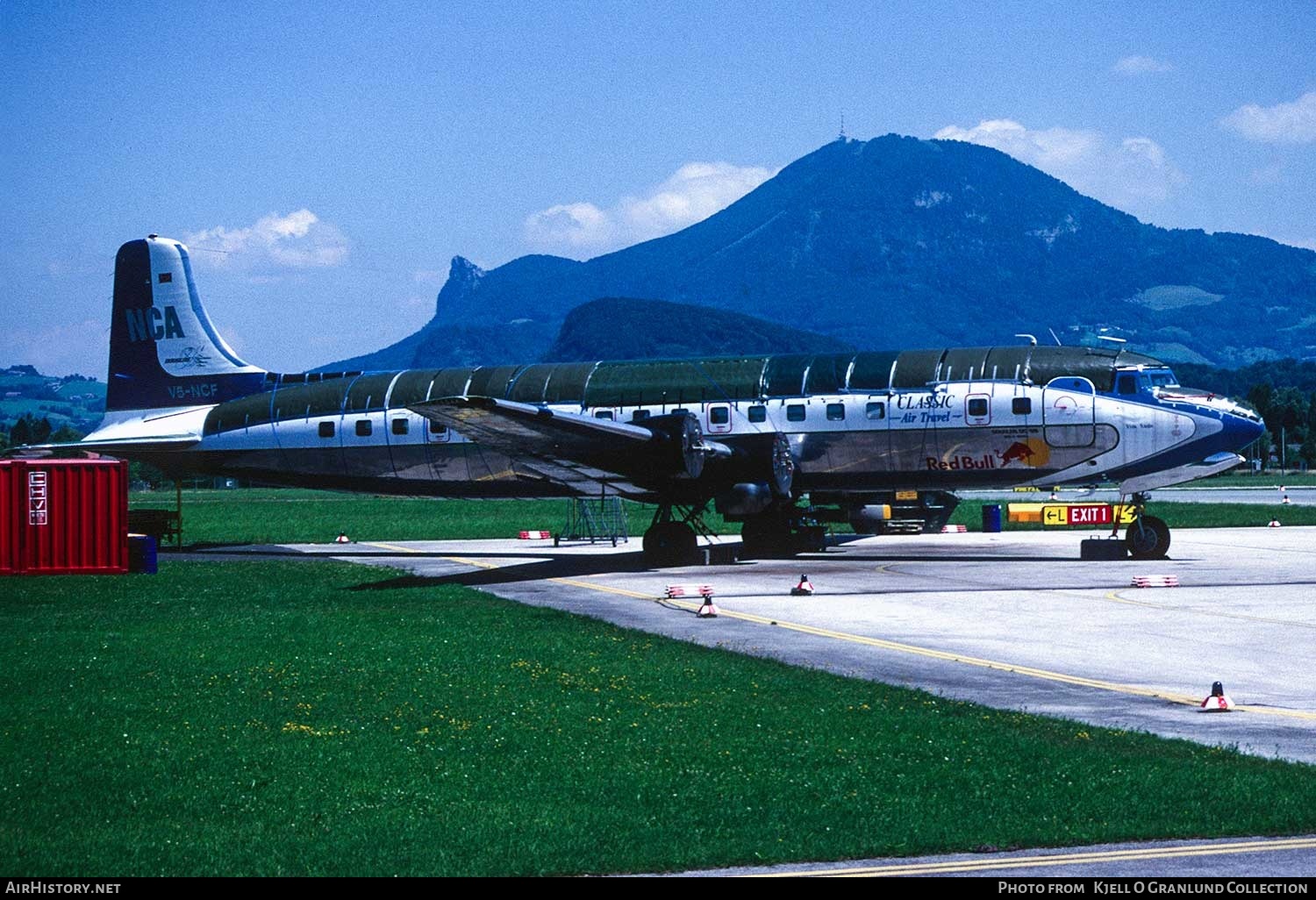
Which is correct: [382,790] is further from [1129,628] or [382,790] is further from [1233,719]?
[1129,628]

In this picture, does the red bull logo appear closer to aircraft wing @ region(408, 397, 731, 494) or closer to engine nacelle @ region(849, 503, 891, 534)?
aircraft wing @ region(408, 397, 731, 494)

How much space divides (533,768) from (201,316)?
36.5 meters

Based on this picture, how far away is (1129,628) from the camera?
2334 cm

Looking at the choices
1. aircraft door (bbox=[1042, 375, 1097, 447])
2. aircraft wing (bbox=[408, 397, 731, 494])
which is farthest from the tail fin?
aircraft door (bbox=[1042, 375, 1097, 447])

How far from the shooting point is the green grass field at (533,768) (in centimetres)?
1091

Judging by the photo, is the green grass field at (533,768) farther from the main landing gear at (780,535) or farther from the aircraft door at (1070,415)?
the main landing gear at (780,535)

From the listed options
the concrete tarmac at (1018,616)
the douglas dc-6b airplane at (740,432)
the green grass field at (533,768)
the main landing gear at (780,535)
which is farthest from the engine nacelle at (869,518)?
the green grass field at (533,768)

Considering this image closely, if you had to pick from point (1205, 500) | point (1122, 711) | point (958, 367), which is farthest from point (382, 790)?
point (1205, 500)

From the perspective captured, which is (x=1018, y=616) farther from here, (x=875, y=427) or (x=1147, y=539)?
(x=1147, y=539)

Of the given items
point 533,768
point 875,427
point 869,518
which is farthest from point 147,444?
point 533,768

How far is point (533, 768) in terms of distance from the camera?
1365 centimetres

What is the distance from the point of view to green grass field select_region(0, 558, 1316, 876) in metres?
10.9

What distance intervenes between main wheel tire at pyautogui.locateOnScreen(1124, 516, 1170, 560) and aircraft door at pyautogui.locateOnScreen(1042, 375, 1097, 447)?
2795mm

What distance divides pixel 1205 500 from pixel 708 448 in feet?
155
